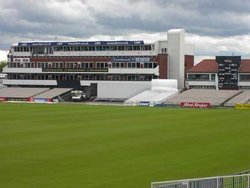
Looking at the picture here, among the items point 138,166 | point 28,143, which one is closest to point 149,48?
point 28,143

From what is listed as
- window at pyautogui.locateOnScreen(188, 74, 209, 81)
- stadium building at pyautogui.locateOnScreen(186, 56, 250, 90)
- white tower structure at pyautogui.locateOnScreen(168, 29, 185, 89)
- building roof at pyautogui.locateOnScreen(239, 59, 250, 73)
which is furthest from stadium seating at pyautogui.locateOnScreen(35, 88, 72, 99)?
building roof at pyautogui.locateOnScreen(239, 59, 250, 73)

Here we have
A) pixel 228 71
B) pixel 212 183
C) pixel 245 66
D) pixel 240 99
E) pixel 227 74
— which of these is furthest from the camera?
pixel 245 66

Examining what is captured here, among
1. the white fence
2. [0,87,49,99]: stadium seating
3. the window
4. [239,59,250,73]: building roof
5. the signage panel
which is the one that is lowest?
the white fence

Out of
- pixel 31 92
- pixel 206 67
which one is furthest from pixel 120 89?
pixel 31 92

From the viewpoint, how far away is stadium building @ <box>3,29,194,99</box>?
367 feet

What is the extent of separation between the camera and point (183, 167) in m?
28.2

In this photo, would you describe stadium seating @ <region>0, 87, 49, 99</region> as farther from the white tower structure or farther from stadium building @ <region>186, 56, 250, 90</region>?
stadium building @ <region>186, 56, 250, 90</region>

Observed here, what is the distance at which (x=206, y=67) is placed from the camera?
110938 mm

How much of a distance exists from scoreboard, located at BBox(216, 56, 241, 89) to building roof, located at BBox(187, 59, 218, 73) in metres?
2.47

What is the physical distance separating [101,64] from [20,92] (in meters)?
19.7

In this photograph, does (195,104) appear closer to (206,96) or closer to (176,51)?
(206,96)

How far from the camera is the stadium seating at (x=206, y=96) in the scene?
9838cm

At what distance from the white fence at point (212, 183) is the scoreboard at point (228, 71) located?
3421 inches

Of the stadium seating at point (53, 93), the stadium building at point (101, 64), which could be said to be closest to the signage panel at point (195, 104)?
the stadium building at point (101, 64)
